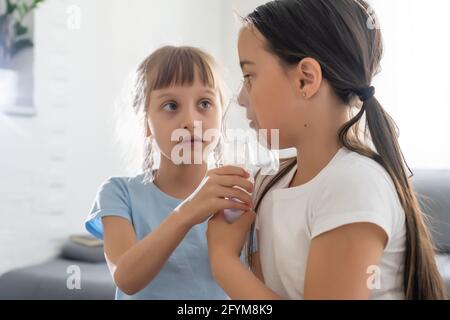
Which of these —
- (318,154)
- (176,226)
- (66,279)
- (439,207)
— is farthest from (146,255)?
(439,207)

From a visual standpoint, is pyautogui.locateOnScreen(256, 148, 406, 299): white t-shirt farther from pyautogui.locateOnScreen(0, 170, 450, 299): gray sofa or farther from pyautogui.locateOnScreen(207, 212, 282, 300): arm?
pyautogui.locateOnScreen(0, 170, 450, 299): gray sofa

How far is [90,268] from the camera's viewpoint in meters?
2.35

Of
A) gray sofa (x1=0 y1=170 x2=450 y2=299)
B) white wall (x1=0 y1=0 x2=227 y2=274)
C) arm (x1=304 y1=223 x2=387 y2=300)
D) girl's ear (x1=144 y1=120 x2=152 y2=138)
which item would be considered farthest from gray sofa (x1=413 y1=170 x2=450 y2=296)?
arm (x1=304 y1=223 x2=387 y2=300)

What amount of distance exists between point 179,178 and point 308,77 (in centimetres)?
39

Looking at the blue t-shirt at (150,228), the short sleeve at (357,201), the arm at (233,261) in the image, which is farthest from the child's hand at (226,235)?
the blue t-shirt at (150,228)

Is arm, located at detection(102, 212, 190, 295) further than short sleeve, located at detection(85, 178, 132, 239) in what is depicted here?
No

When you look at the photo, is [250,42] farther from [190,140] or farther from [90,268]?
[90,268]

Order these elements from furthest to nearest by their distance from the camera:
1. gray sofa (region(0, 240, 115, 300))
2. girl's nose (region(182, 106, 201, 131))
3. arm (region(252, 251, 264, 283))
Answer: gray sofa (region(0, 240, 115, 300)), girl's nose (region(182, 106, 201, 131)), arm (region(252, 251, 264, 283))

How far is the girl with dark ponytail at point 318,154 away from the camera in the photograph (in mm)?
743

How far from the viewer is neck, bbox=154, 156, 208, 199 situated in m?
1.10

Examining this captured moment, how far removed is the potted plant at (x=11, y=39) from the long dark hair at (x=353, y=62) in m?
1.79

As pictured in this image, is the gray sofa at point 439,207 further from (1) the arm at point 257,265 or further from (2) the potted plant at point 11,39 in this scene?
(2) the potted plant at point 11,39

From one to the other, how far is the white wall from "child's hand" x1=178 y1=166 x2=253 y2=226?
174 cm
